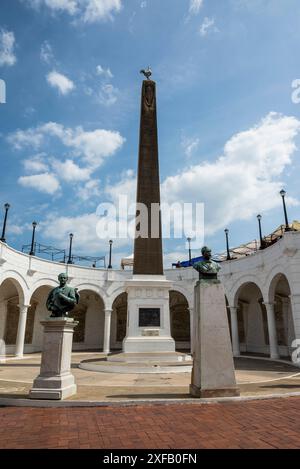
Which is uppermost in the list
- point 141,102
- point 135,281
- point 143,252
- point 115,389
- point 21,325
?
point 141,102

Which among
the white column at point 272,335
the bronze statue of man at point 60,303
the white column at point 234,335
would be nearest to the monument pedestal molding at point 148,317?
the bronze statue of man at point 60,303

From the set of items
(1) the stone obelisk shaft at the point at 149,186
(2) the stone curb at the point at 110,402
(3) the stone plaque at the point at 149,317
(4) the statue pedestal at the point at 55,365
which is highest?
(1) the stone obelisk shaft at the point at 149,186

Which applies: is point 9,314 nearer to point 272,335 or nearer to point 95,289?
point 95,289

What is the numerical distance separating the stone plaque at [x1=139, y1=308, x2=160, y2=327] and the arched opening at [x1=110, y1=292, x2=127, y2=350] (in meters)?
15.9

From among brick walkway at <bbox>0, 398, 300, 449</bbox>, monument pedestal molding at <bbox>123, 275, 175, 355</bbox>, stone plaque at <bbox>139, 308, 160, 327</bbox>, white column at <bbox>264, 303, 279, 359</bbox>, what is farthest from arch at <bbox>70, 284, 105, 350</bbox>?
brick walkway at <bbox>0, 398, 300, 449</bbox>

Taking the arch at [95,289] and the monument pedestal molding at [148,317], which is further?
the arch at [95,289]

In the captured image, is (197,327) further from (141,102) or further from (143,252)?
(141,102)

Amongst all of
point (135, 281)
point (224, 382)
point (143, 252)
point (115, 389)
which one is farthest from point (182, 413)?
point (143, 252)

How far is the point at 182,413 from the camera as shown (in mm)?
6145

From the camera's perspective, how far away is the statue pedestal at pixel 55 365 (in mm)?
7250

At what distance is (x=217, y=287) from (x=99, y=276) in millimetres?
22098

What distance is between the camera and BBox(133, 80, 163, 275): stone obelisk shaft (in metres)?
17.5

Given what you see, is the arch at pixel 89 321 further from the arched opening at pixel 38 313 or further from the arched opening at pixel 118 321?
the arched opening at pixel 38 313

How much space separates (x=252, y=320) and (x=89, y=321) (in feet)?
52.0
